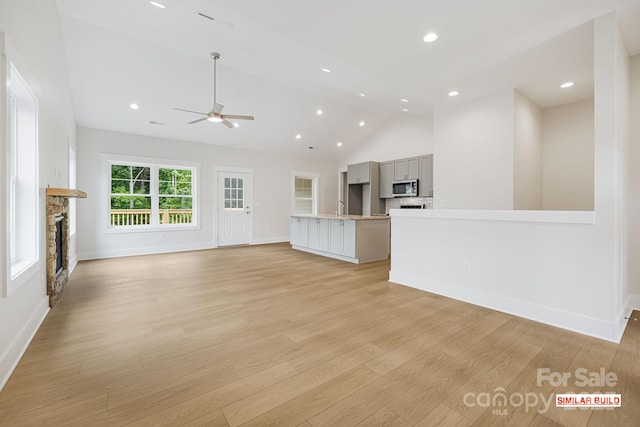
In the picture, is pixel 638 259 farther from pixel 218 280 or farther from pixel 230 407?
pixel 218 280

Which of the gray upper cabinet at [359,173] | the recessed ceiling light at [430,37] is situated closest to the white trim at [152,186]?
the gray upper cabinet at [359,173]

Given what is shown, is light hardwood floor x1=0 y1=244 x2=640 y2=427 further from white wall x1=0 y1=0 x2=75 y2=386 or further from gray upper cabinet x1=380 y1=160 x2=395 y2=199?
gray upper cabinet x1=380 y1=160 x2=395 y2=199

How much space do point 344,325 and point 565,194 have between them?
182 inches

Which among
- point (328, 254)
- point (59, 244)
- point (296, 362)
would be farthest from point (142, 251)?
point (296, 362)

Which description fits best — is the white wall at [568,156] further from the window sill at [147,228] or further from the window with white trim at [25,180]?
the window sill at [147,228]

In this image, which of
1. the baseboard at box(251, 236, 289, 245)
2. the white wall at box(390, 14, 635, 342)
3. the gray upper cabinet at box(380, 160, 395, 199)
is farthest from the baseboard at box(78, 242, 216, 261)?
the white wall at box(390, 14, 635, 342)

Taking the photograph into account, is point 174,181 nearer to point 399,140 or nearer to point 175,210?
point 175,210

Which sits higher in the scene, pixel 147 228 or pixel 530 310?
pixel 147 228

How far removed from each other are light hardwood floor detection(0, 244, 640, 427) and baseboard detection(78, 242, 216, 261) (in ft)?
8.92

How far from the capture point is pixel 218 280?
13.9 feet

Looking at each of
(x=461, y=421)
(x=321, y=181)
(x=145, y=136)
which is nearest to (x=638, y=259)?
(x=461, y=421)

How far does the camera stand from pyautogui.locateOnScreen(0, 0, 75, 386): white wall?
1.94 metres

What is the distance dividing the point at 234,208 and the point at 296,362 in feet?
20.7

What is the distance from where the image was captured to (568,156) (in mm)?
4695
